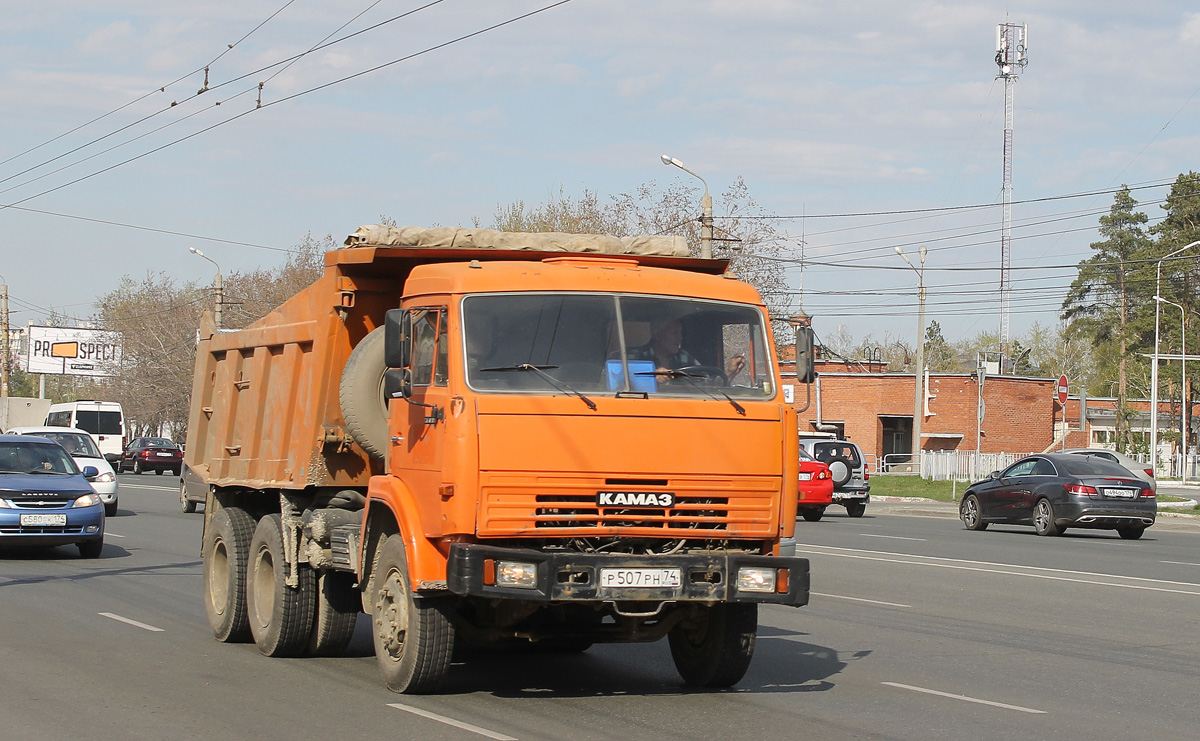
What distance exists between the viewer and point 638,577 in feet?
24.6

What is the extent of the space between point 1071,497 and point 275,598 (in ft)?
59.1

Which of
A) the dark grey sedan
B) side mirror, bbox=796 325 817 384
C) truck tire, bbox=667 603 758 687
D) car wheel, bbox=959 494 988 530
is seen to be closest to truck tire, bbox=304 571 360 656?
truck tire, bbox=667 603 758 687

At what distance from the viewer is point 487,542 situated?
24.9 feet

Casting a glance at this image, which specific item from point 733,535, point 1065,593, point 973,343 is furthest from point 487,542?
point 973,343

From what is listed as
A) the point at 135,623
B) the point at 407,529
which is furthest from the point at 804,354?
the point at 135,623

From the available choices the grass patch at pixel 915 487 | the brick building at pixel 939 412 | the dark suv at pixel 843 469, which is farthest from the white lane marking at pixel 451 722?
the brick building at pixel 939 412

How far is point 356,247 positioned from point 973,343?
119 m

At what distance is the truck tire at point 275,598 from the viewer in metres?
9.97

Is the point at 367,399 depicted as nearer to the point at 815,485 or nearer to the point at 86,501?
the point at 86,501

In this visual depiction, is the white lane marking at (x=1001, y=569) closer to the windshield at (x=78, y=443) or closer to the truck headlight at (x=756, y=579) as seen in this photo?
the truck headlight at (x=756, y=579)

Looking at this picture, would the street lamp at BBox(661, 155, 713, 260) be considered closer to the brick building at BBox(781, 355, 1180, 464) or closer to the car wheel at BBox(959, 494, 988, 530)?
the car wheel at BBox(959, 494, 988, 530)

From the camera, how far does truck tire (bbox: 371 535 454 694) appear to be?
7.93 meters

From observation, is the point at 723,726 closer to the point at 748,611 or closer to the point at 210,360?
the point at 748,611

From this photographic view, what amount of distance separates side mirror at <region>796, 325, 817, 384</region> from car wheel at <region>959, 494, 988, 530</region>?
18.7m
